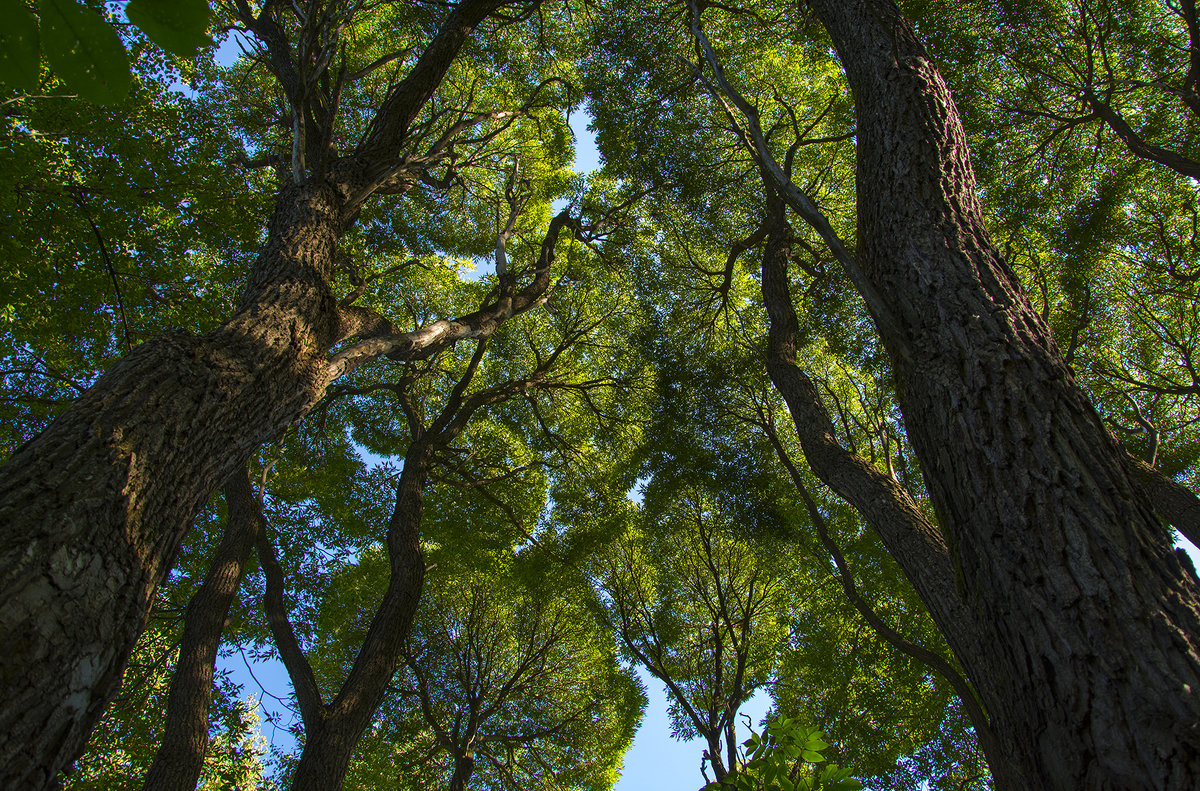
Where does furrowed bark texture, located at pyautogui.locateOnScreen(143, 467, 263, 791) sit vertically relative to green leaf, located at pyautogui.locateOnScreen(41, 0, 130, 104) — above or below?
above

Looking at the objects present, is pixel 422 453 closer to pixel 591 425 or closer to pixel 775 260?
pixel 591 425

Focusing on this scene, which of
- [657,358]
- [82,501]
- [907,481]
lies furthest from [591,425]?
[82,501]

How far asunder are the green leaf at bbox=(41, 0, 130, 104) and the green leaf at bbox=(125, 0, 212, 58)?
0.33 feet

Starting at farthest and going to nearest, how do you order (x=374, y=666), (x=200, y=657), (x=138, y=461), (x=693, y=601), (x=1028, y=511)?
(x=693, y=601), (x=374, y=666), (x=200, y=657), (x=138, y=461), (x=1028, y=511)

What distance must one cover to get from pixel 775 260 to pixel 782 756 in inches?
222

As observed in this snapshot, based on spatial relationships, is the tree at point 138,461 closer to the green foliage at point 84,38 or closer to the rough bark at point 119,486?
the rough bark at point 119,486

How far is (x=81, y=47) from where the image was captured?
958 mm

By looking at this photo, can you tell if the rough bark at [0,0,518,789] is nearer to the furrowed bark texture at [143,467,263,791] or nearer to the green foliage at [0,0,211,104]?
the green foliage at [0,0,211,104]

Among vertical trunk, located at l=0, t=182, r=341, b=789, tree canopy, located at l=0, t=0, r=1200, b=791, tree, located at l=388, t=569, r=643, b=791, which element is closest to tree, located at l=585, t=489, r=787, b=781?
tree canopy, located at l=0, t=0, r=1200, b=791

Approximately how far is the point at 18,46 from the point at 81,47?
0.35 feet

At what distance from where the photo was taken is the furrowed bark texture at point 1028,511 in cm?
141

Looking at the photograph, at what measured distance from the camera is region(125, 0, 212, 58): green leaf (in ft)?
2.98

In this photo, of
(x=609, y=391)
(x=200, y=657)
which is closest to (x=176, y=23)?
(x=200, y=657)

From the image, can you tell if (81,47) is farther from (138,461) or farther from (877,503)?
(877,503)
